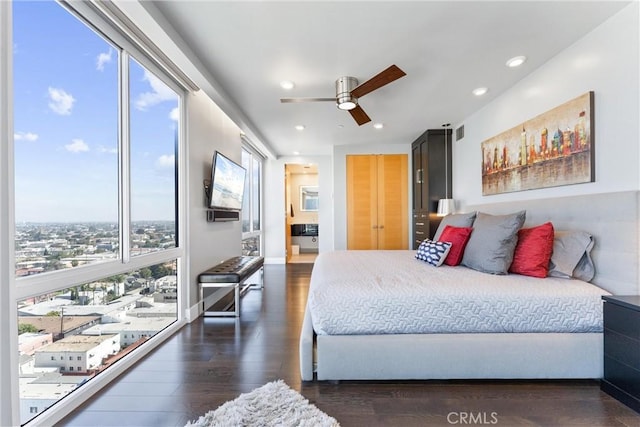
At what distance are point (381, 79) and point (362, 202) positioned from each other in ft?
11.0

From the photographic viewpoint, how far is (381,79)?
232 centimetres

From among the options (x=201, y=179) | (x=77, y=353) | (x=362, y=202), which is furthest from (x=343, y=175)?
(x=77, y=353)

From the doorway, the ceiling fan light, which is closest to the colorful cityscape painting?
the ceiling fan light

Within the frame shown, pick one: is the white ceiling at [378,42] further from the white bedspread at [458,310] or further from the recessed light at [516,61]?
the white bedspread at [458,310]

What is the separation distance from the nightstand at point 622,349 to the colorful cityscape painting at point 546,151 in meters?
1.00

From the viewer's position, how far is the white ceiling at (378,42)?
71.2 inches

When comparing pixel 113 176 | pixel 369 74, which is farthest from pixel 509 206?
pixel 113 176

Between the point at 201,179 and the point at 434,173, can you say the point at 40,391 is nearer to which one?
the point at 201,179

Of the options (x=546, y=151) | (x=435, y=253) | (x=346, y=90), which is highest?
(x=346, y=90)

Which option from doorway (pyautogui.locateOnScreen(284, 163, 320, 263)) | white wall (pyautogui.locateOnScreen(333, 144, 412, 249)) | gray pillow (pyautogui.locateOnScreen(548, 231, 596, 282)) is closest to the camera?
gray pillow (pyautogui.locateOnScreen(548, 231, 596, 282))

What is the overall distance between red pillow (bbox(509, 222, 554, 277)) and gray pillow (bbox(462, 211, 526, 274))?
52mm

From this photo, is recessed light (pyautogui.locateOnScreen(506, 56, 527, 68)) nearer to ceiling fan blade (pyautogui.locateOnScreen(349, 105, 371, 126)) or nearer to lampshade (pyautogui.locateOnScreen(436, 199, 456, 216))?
ceiling fan blade (pyautogui.locateOnScreen(349, 105, 371, 126))

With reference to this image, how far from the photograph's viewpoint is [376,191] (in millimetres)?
5535

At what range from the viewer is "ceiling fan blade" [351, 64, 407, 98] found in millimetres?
2188
